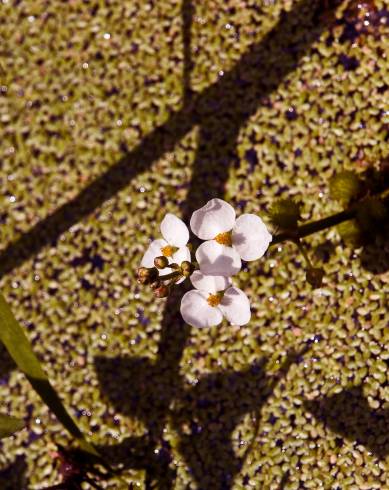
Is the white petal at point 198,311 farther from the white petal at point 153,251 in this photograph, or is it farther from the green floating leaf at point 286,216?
the green floating leaf at point 286,216

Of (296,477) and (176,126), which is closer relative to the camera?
(296,477)

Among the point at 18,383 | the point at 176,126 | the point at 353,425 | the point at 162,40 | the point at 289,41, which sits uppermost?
the point at 162,40

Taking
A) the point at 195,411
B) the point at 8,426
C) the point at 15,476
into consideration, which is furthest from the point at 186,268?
the point at 15,476

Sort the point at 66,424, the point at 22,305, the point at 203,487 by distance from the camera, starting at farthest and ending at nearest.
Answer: the point at 22,305 → the point at 203,487 → the point at 66,424

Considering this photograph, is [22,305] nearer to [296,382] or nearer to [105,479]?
[105,479]

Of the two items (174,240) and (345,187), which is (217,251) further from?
(345,187)

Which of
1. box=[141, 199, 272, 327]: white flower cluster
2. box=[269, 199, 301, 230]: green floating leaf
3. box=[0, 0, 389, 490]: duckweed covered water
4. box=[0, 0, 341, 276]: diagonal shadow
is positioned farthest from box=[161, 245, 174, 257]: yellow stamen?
box=[0, 0, 341, 276]: diagonal shadow

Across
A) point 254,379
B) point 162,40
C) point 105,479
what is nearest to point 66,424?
point 105,479

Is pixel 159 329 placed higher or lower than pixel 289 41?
lower
